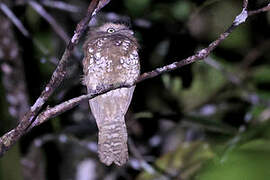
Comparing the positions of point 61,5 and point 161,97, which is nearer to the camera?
point 61,5

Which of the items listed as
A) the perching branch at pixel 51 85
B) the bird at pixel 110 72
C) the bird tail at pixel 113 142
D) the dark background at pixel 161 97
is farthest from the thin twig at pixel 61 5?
the perching branch at pixel 51 85

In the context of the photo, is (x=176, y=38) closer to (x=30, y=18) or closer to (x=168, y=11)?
(x=168, y=11)

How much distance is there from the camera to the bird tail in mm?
2434

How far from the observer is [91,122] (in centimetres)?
400

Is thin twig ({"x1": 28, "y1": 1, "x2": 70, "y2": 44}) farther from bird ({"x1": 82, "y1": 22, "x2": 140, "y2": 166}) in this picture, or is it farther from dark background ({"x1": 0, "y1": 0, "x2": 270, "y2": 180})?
bird ({"x1": 82, "y1": 22, "x2": 140, "y2": 166})

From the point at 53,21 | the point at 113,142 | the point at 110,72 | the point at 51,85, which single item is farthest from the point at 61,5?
the point at 51,85

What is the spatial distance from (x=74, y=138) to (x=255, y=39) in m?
2.28

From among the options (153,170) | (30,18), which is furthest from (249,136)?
(30,18)

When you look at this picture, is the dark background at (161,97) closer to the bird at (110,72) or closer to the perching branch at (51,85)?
the bird at (110,72)

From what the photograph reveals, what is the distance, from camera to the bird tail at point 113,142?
2.43 m

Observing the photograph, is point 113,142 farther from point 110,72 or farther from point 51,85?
point 51,85

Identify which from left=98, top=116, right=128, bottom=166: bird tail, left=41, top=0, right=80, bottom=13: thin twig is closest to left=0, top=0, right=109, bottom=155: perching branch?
left=98, top=116, right=128, bottom=166: bird tail

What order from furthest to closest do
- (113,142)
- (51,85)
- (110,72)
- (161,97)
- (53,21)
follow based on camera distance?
(161,97), (53,21), (110,72), (113,142), (51,85)

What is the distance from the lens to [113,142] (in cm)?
255
